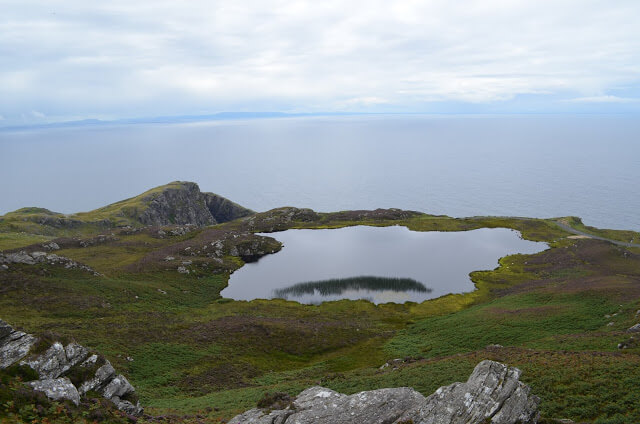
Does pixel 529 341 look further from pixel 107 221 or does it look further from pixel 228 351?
pixel 107 221

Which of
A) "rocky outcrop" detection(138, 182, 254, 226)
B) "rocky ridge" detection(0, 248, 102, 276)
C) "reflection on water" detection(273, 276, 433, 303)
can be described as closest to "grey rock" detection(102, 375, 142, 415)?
"rocky ridge" detection(0, 248, 102, 276)

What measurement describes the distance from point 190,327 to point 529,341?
47.0 metres

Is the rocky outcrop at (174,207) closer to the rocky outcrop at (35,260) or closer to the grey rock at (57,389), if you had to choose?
the rocky outcrop at (35,260)

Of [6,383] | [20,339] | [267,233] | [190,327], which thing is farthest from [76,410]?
[267,233]

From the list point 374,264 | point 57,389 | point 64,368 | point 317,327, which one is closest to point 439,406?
point 57,389

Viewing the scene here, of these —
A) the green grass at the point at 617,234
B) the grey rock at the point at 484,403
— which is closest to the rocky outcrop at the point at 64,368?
the grey rock at the point at 484,403

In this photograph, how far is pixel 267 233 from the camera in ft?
454

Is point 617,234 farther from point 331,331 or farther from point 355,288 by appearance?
point 331,331

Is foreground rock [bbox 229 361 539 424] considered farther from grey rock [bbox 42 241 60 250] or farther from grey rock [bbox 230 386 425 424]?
grey rock [bbox 42 241 60 250]

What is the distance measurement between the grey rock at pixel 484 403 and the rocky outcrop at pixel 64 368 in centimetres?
1924

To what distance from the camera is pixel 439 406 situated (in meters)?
19.2

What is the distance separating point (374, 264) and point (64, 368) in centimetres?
8456

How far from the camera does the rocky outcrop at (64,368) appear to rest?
2105cm

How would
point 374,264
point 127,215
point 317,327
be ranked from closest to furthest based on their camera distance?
point 317,327 < point 374,264 < point 127,215
